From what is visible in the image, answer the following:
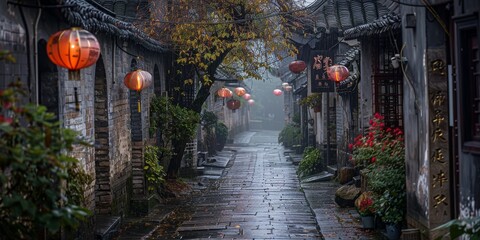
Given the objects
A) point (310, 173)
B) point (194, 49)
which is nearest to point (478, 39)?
point (194, 49)

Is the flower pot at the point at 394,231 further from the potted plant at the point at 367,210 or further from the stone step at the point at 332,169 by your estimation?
the stone step at the point at 332,169

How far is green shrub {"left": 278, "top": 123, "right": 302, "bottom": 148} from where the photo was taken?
121 ft

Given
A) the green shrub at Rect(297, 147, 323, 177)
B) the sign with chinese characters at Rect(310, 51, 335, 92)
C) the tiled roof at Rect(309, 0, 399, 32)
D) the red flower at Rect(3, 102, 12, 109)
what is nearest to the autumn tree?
the tiled roof at Rect(309, 0, 399, 32)

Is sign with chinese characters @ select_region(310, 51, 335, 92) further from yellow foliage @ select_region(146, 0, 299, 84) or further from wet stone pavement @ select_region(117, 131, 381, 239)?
wet stone pavement @ select_region(117, 131, 381, 239)

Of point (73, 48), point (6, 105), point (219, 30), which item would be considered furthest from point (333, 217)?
point (6, 105)

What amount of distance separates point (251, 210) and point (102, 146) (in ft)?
15.0

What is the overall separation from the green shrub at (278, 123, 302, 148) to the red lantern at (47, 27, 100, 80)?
A: 1075 inches

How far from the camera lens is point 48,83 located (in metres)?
10.5

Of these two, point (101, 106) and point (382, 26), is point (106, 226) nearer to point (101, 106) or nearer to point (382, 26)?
point (101, 106)

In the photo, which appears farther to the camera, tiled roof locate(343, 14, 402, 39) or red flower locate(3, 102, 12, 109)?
tiled roof locate(343, 14, 402, 39)

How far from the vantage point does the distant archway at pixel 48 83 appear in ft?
34.3

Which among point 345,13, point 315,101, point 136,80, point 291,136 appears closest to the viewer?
point 136,80

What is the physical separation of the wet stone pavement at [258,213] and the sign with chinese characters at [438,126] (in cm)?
302

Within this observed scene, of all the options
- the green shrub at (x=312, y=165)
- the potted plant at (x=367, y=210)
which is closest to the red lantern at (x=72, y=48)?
the potted plant at (x=367, y=210)
